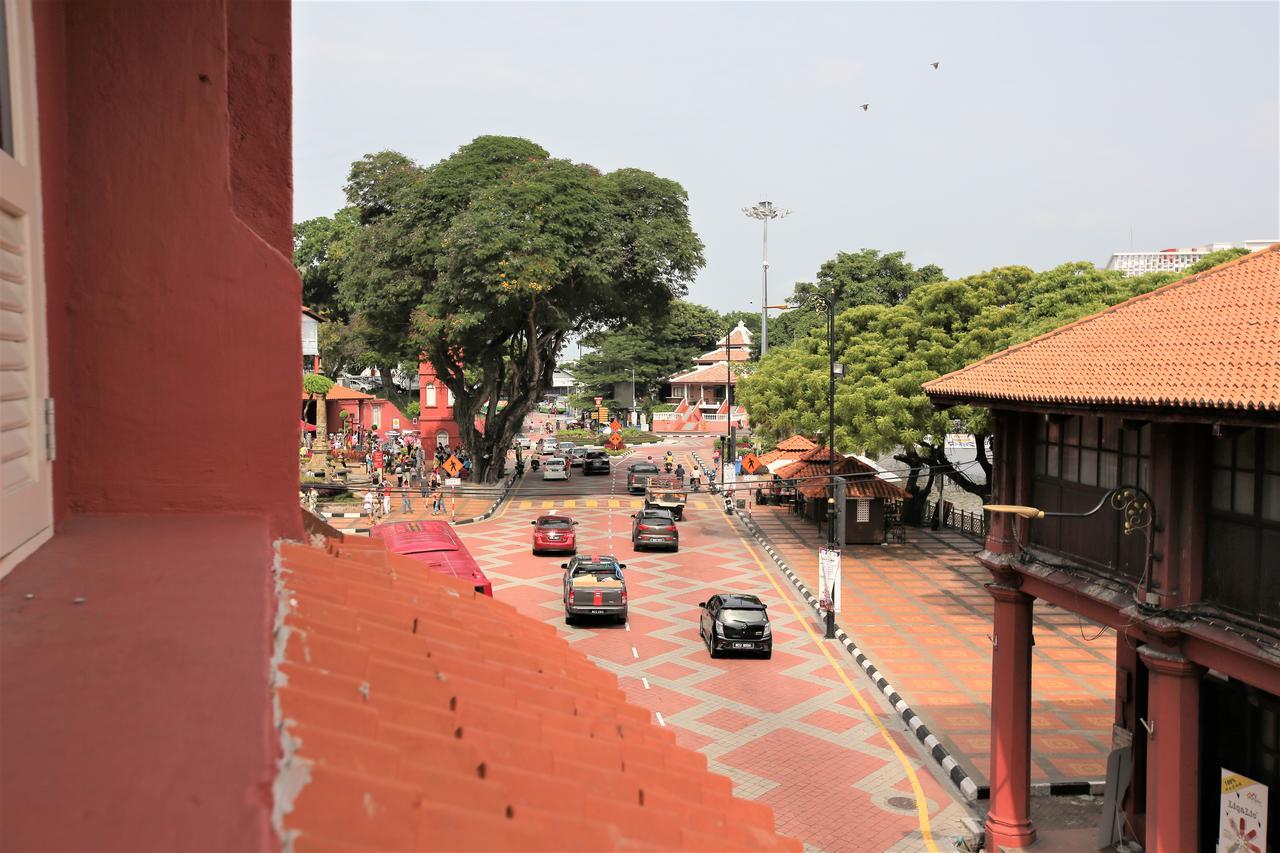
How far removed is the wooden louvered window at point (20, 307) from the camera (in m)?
3.05

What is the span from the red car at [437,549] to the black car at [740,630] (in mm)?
6301

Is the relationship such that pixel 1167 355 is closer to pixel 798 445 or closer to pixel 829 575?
pixel 829 575

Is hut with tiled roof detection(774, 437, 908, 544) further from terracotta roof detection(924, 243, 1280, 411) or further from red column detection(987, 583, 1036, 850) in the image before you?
red column detection(987, 583, 1036, 850)

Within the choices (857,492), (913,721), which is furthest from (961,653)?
(857,492)

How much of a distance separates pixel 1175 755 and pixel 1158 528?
2274 millimetres

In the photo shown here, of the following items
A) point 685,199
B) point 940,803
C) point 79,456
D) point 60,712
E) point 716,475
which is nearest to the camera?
point 60,712

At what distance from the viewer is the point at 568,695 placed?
13.0ft

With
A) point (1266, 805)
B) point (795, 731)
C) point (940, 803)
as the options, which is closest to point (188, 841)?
point (1266, 805)

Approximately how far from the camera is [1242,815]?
11.0 meters

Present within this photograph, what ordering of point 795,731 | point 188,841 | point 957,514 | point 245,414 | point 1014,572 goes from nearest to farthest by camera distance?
point 188,841, point 245,414, point 1014,572, point 795,731, point 957,514

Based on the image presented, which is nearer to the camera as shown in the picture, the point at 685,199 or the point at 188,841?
the point at 188,841

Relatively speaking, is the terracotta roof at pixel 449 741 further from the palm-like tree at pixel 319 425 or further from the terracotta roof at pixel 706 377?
the terracotta roof at pixel 706 377

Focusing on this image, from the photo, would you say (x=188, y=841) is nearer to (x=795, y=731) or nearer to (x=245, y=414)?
(x=245, y=414)

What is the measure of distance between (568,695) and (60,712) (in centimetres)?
209
